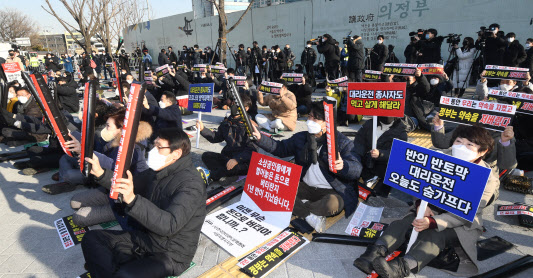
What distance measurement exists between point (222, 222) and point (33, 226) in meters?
2.50

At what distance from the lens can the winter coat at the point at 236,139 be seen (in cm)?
524

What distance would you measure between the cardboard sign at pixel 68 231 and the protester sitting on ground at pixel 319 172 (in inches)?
97.0

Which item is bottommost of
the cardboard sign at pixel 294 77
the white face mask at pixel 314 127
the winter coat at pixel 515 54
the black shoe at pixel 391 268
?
the black shoe at pixel 391 268

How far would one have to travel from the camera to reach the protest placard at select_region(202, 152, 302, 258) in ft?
11.9

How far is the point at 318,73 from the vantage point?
17.6 meters

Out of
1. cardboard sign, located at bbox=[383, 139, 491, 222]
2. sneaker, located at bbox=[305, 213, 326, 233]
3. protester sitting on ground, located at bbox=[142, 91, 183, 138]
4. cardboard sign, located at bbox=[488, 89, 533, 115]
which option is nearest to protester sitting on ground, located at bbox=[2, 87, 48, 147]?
protester sitting on ground, located at bbox=[142, 91, 183, 138]

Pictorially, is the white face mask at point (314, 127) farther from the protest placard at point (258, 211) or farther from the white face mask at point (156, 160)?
the white face mask at point (156, 160)

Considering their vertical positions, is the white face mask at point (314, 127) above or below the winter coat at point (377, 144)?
above

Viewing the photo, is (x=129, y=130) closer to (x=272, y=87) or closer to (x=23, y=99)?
(x=272, y=87)

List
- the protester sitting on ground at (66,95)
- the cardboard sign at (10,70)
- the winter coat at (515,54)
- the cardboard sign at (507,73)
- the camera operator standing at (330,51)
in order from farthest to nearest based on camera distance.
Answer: the camera operator standing at (330,51) → the cardboard sign at (10,70) → the winter coat at (515,54) → the protester sitting on ground at (66,95) → the cardboard sign at (507,73)

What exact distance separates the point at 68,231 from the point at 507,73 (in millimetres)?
8385

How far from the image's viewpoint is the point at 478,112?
366 centimetres

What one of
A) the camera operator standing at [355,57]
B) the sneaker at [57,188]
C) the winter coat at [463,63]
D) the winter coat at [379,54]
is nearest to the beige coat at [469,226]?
the sneaker at [57,188]

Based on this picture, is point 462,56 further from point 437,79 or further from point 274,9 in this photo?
point 274,9
